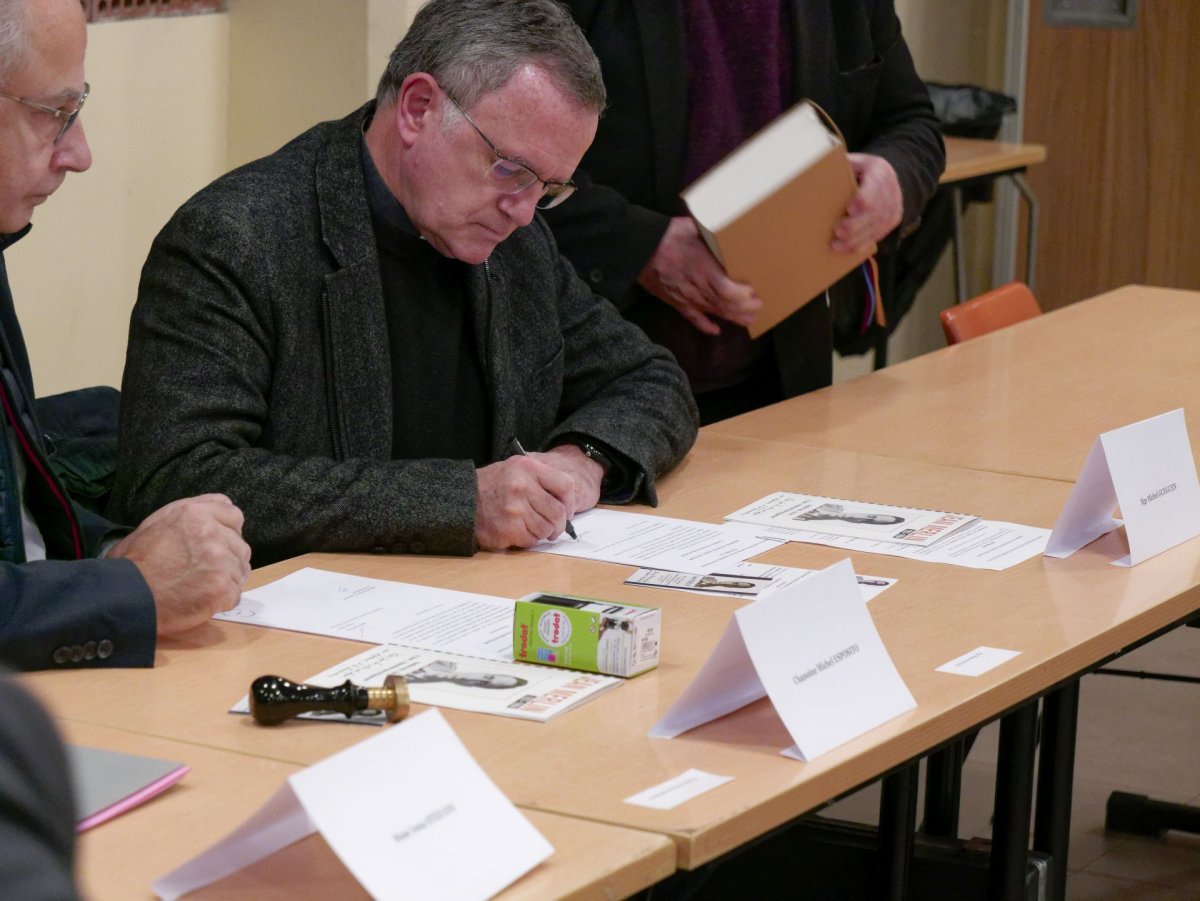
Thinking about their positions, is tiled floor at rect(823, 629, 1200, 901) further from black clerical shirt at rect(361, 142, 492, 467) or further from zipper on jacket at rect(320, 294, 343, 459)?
zipper on jacket at rect(320, 294, 343, 459)

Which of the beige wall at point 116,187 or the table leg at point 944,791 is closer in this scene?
the table leg at point 944,791

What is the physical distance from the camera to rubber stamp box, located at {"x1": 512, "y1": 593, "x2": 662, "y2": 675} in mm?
1727

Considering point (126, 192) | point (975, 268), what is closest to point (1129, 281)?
point (975, 268)

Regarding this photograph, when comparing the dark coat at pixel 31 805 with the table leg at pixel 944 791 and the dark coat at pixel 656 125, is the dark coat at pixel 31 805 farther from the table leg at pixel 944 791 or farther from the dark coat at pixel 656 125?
the dark coat at pixel 656 125

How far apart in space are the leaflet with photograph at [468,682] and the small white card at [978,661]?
331mm

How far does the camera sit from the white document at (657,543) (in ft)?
7.07

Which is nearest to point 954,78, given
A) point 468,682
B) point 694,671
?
point 694,671

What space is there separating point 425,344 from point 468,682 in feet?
2.89

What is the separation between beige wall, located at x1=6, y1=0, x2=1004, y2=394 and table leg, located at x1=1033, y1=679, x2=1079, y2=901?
7.82 feet

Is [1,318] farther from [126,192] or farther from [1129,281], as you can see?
[1129,281]

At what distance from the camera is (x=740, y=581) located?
6.75 feet

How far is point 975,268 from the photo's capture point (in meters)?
6.66

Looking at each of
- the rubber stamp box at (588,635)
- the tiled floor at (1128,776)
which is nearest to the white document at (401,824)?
the rubber stamp box at (588,635)

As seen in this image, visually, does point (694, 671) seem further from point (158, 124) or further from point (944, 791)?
point (158, 124)
